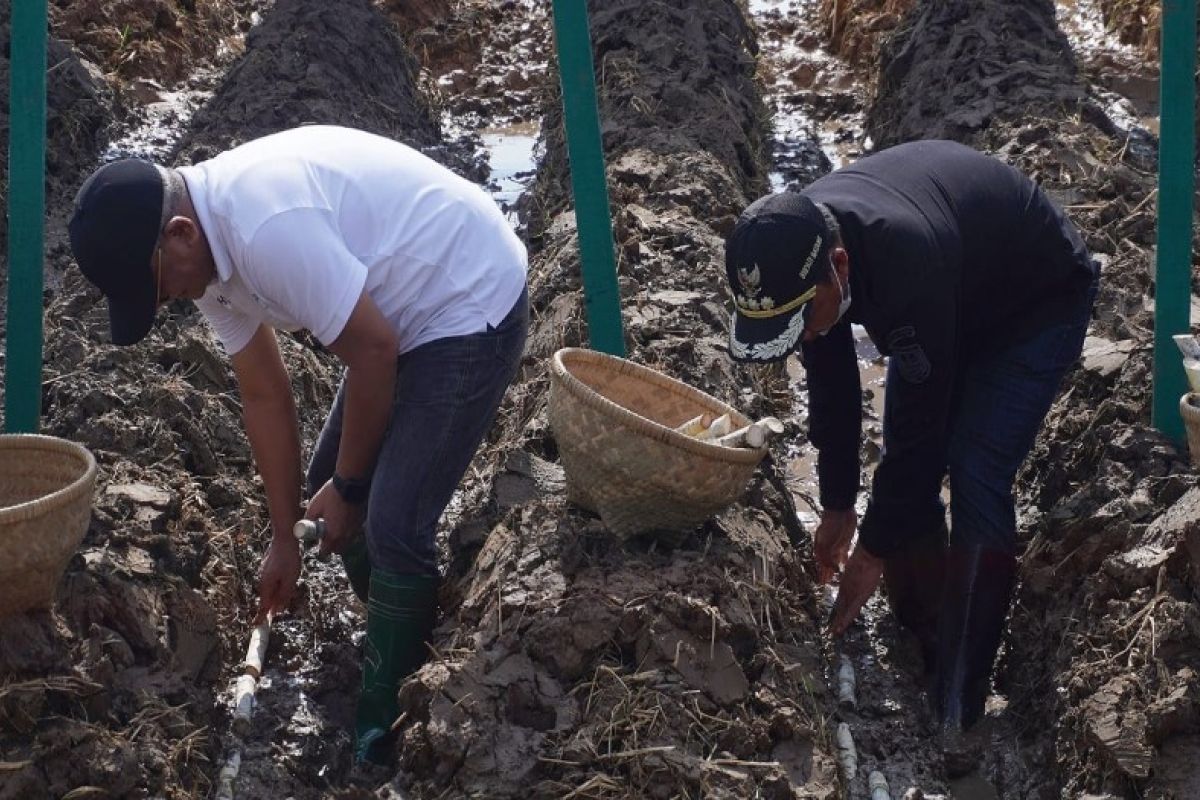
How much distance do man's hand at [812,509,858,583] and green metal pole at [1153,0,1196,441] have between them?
1.00 meters

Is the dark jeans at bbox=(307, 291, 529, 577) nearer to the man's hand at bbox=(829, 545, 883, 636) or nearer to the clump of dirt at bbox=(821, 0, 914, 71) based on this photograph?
the man's hand at bbox=(829, 545, 883, 636)

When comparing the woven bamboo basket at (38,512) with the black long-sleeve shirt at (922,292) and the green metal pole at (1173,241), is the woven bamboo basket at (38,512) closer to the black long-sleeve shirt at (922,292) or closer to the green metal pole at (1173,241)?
the black long-sleeve shirt at (922,292)

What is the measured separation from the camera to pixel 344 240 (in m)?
3.62

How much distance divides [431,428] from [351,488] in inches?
10.6

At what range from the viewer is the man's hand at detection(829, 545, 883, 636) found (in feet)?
15.0

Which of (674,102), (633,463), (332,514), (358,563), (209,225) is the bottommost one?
(358,563)

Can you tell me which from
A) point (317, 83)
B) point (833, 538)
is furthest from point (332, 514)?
point (317, 83)

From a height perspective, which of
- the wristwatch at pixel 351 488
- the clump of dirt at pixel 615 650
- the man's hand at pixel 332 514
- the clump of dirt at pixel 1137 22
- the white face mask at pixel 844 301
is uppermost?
the white face mask at pixel 844 301

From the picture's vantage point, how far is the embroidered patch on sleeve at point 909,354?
3879 millimetres

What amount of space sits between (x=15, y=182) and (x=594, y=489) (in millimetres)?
1882

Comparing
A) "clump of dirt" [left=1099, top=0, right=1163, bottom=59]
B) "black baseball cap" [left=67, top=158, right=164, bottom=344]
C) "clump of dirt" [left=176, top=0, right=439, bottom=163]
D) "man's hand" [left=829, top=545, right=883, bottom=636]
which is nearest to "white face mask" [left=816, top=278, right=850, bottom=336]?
"man's hand" [left=829, top=545, right=883, bottom=636]

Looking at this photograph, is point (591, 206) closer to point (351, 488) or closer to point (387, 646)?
point (351, 488)

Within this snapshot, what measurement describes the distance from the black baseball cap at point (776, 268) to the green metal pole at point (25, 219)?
2017 mm

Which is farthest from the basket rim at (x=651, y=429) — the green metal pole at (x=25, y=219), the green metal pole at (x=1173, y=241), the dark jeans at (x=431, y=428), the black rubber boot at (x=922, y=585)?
the green metal pole at (x=25, y=219)
